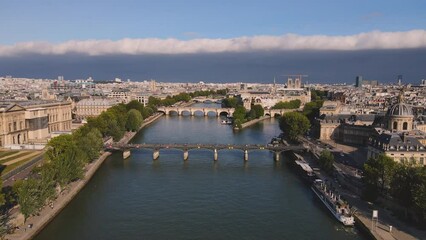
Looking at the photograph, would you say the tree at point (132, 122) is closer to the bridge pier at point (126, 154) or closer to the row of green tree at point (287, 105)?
the bridge pier at point (126, 154)

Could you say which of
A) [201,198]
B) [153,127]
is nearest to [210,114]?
[153,127]

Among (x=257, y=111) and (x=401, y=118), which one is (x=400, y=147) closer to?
(x=401, y=118)

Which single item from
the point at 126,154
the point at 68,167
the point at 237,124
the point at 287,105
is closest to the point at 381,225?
the point at 68,167

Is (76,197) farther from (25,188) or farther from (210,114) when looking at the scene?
(210,114)

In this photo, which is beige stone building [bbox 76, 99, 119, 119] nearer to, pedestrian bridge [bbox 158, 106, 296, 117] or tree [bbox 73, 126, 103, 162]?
pedestrian bridge [bbox 158, 106, 296, 117]

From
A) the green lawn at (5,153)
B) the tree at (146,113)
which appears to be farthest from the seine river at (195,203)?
the tree at (146,113)

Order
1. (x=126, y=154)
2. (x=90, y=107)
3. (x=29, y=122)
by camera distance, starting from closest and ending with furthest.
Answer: (x=126, y=154) < (x=29, y=122) < (x=90, y=107)

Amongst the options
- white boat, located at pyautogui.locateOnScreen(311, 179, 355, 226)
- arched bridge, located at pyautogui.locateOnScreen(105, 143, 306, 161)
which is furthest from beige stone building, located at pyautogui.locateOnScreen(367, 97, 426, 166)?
arched bridge, located at pyautogui.locateOnScreen(105, 143, 306, 161)
